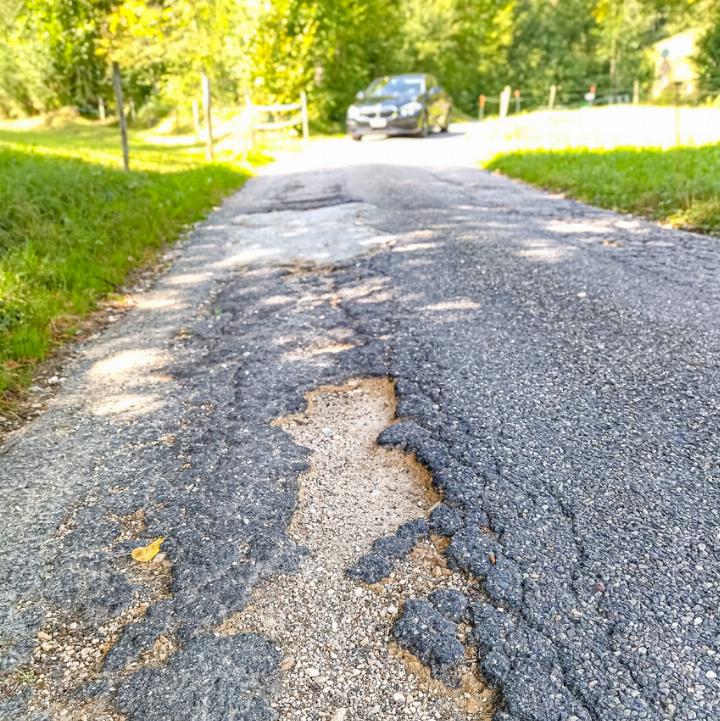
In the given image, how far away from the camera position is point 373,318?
143 inches

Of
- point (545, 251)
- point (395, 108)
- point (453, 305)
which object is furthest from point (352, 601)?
point (395, 108)

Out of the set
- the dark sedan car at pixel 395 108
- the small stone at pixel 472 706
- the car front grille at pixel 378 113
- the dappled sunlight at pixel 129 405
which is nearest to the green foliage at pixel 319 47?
the dark sedan car at pixel 395 108

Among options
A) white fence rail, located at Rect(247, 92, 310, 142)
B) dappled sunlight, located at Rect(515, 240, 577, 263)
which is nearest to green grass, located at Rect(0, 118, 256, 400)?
dappled sunlight, located at Rect(515, 240, 577, 263)

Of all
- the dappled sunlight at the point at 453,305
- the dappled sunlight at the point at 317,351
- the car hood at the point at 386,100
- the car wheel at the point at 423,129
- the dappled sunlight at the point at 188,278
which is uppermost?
the car hood at the point at 386,100

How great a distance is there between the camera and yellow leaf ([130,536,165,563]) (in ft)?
6.10

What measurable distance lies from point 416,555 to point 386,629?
0.28 metres

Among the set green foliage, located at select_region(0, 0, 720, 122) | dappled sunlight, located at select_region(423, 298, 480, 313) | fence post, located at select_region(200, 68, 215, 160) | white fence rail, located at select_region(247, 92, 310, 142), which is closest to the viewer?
dappled sunlight, located at select_region(423, 298, 480, 313)

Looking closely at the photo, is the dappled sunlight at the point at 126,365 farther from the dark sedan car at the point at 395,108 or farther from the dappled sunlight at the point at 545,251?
the dark sedan car at the point at 395,108

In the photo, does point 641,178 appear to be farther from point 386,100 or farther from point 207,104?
point 386,100

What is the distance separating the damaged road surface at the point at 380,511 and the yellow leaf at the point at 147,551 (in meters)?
0.01

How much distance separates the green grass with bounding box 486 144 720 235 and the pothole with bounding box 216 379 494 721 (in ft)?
14.5

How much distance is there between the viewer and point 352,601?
1652mm

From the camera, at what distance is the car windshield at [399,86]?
17.0 meters

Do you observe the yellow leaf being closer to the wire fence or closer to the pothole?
the pothole
